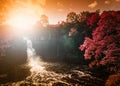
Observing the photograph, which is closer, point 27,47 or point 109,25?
point 109,25

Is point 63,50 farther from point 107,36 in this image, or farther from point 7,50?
point 107,36

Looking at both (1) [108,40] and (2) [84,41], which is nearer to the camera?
(1) [108,40]

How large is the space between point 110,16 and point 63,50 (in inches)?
1497

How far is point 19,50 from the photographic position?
192 feet

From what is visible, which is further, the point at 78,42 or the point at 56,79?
the point at 78,42

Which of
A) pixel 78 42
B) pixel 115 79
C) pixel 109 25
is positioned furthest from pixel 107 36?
pixel 78 42

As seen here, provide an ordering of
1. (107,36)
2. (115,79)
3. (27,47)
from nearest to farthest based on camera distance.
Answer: (115,79) < (107,36) < (27,47)

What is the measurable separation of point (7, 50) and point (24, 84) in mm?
32092

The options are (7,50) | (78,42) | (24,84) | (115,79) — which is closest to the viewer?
(115,79)

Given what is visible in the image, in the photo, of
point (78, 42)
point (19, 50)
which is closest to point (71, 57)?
point (78, 42)

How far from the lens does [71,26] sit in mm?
56125

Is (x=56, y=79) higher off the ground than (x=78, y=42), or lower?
lower

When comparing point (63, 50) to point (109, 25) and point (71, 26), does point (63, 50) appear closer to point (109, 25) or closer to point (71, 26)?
point (71, 26)

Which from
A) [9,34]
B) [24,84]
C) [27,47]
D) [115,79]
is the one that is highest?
[9,34]
